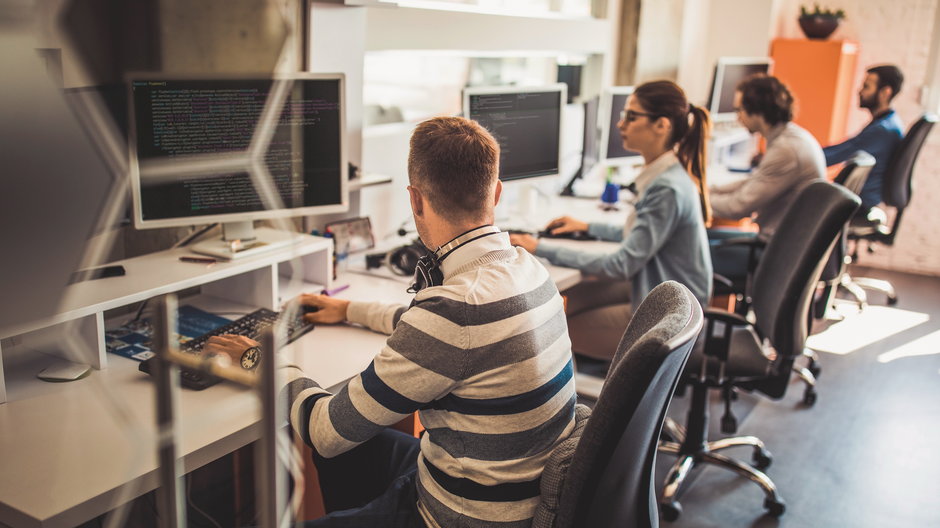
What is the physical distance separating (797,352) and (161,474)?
6.44ft

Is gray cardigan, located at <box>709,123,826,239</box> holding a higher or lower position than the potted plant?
lower

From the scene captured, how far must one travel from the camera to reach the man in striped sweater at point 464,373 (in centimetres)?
107

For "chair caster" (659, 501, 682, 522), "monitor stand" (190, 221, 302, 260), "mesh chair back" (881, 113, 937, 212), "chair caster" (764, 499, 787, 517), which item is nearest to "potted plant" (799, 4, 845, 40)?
"mesh chair back" (881, 113, 937, 212)

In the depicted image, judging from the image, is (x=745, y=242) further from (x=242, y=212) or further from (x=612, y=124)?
(x=242, y=212)

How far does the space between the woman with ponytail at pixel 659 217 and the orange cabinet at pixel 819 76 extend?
2651 millimetres

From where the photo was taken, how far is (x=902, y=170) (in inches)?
151

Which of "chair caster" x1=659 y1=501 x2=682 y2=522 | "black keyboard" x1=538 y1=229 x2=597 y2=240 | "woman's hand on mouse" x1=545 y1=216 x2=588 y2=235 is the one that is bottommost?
"chair caster" x1=659 y1=501 x2=682 y2=522

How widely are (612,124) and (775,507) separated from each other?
171 centimetres

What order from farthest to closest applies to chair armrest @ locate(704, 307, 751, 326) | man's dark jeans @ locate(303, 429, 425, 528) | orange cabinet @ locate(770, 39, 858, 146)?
orange cabinet @ locate(770, 39, 858, 146) < chair armrest @ locate(704, 307, 751, 326) < man's dark jeans @ locate(303, 429, 425, 528)

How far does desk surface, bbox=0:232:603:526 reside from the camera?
1.43ft

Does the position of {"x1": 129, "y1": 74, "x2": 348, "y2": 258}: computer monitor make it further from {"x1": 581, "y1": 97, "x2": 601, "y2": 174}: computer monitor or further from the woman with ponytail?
{"x1": 581, "y1": 97, "x2": 601, "y2": 174}: computer monitor

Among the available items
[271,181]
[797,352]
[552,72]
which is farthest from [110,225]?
[552,72]

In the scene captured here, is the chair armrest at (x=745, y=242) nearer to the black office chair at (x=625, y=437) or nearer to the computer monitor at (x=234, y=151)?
the computer monitor at (x=234, y=151)

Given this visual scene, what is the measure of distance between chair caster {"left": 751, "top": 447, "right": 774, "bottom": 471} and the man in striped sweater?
1439mm
